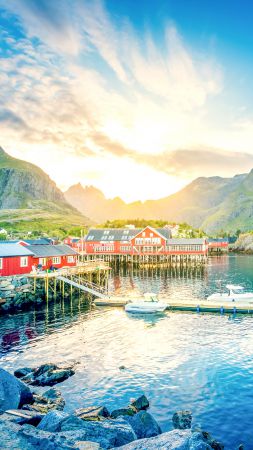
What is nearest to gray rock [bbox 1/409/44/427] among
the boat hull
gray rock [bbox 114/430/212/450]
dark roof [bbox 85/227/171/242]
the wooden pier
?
gray rock [bbox 114/430/212/450]

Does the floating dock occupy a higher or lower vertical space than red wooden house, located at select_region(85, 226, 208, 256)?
lower

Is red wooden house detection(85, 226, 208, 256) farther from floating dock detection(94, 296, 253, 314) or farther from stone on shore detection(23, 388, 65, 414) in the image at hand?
stone on shore detection(23, 388, 65, 414)

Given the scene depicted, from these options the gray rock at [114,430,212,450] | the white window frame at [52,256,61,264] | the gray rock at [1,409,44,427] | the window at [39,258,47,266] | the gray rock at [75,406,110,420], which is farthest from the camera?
the white window frame at [52,256,61,264]

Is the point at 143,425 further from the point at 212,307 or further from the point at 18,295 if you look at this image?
the point at 18,295

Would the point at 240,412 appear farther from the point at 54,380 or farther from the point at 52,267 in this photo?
the point at 52,267

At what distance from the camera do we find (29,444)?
44.5 feet

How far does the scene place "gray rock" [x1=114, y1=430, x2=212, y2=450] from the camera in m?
13.1

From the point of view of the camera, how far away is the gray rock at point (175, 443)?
13.1 m

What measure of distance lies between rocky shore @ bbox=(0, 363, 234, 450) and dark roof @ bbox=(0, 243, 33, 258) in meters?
34.8

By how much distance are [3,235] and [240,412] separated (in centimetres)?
17309

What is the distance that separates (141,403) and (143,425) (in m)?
3.65

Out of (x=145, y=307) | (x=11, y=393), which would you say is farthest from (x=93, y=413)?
(x=145, y=307)

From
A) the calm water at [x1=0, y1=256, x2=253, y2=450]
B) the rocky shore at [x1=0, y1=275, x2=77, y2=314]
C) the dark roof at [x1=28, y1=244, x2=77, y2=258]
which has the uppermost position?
the dark roof at [x1=28, y1=244, x2=77, y2=258]

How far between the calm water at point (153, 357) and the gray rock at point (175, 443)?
7.71 m
